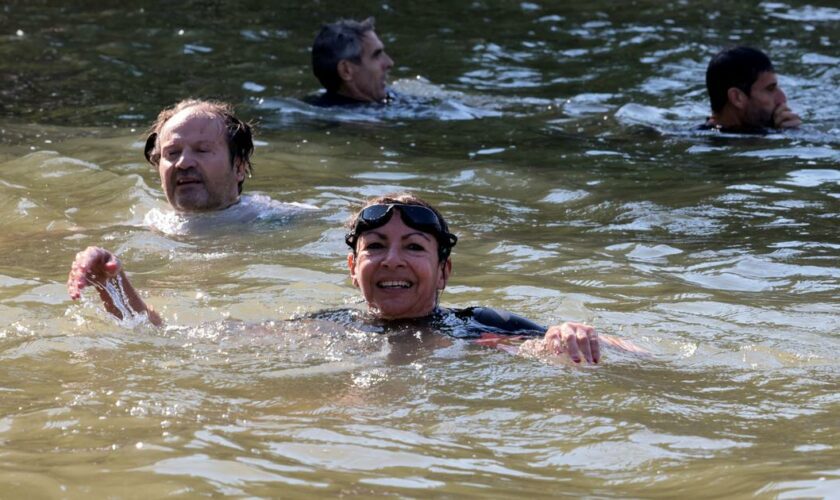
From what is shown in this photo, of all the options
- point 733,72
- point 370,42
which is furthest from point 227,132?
point 733,72

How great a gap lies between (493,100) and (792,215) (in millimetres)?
5493

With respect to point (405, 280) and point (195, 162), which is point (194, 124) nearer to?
point (195, 162)

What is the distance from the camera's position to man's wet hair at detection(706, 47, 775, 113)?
13000 millimetres

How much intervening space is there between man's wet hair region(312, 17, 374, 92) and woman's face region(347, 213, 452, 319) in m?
7.72

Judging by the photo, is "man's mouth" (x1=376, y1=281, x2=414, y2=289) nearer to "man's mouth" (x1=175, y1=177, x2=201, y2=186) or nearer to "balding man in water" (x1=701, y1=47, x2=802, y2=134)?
"man's mouth" (x1=175, y1=177, x2=201, y2=186)

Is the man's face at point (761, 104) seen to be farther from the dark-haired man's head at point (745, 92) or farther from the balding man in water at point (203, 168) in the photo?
the balding man in water at point (203, 168)

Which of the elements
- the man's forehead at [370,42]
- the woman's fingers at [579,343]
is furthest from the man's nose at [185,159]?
the man's forehead at [370,42]

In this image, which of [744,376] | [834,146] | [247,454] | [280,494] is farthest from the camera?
[834,146]

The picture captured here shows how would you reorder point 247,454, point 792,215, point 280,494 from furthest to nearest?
point 792,215 → point 247,454 → point 280,494

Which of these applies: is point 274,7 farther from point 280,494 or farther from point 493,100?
point 280,494

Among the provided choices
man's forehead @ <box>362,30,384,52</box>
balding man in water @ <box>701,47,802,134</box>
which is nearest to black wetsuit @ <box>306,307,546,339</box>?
balding man in water @ <box>701,47,802,134</box>

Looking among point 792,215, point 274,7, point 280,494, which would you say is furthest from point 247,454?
point 274,7

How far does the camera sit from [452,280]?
320 inches

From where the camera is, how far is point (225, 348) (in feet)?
21.5
